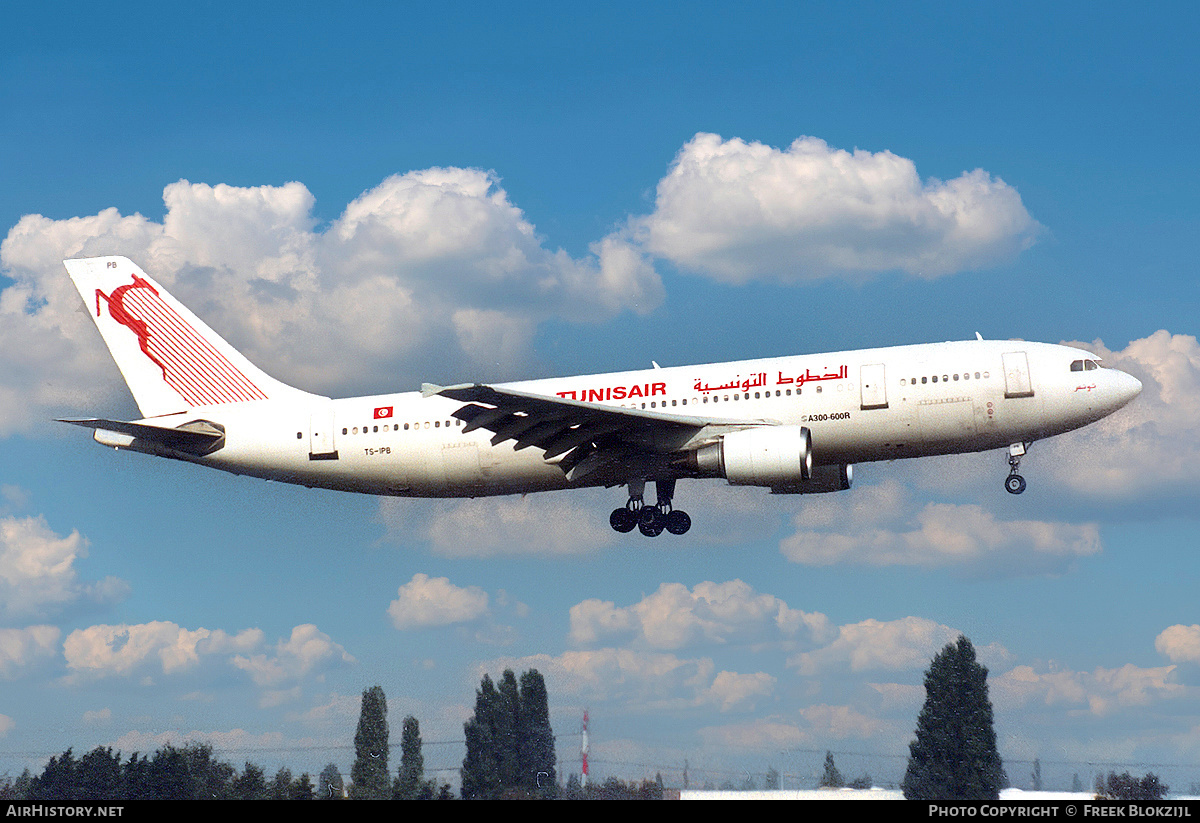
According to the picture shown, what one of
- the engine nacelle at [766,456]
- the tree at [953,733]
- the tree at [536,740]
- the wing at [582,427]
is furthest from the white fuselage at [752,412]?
the tree at [953,733]

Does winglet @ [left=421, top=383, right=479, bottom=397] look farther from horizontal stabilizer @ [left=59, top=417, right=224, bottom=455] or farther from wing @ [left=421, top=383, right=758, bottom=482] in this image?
horizontal stabilizer @ [left=59, top=417, right=224, bottom=455]

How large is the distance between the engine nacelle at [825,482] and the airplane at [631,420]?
3.1 inches

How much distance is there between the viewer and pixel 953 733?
69.4 metres

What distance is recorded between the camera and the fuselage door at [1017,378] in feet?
123

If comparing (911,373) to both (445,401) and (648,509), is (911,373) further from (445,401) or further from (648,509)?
(445,401)

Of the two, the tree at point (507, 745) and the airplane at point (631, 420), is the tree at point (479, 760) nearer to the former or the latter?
the tree at point (507, 745)

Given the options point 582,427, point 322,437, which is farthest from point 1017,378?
point 322,437

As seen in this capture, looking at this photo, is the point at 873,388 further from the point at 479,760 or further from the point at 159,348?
the point at 159,348

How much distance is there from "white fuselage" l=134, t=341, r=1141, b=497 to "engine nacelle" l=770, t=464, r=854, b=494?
7.60 feet

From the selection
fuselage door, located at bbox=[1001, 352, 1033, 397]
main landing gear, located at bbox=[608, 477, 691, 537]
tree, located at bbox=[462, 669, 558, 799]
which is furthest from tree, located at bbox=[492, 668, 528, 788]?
fuselage door, located at bbox=[1001, 352, 1033, 397]

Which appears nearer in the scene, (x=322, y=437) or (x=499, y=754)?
(x=322, y=437)

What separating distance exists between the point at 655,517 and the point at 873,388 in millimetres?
9984

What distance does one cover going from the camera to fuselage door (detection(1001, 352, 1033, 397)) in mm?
37469

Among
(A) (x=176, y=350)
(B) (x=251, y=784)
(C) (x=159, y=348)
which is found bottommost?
(B) (x=251, y=784)
